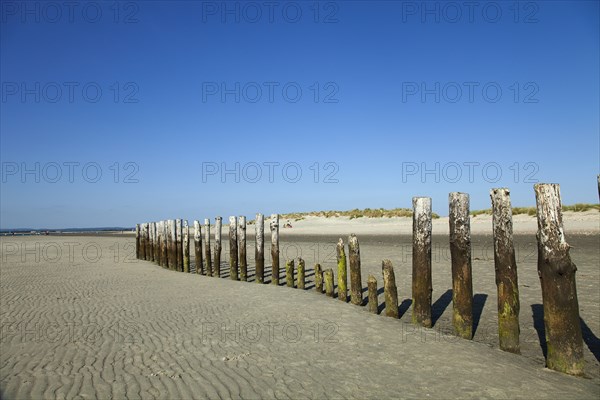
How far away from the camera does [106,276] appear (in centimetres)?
1407

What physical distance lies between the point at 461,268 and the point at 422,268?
2.43ft

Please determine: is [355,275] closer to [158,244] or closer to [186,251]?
[186,251]

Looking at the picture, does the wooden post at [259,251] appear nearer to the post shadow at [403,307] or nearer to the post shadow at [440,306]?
the post shadow at [403,307]

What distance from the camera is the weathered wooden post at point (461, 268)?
6520mm

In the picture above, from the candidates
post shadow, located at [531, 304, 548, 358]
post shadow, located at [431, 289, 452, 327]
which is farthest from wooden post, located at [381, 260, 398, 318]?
post shadow, located at [531, 304, 548, 358]

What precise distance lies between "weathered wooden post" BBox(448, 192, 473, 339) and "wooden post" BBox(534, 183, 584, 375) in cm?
123

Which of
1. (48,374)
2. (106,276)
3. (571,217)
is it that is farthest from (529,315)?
(571,217)

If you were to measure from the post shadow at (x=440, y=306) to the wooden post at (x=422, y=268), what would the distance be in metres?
0.54

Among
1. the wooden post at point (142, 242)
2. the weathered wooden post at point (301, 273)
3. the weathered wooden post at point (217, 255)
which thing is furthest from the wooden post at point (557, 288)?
the wooden post at point (142, 242)

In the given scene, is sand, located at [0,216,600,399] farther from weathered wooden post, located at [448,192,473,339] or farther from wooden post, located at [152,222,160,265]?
wooden post, located at [152,222,160,265]

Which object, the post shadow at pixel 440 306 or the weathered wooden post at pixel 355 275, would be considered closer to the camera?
the post shadow at pixel 440 306

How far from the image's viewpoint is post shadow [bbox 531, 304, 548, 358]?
664 centimetres

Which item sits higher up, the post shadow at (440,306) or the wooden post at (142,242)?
the wooden post at (142,242)

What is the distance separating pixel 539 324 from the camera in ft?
25.3
